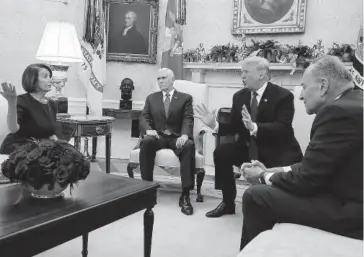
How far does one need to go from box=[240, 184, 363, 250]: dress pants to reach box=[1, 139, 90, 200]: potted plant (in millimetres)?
974

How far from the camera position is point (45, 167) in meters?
1.88

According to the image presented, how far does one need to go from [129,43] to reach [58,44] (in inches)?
59.6

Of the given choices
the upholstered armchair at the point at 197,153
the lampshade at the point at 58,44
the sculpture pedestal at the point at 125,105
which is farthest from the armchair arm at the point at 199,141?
the lampshade at the point at 58,44

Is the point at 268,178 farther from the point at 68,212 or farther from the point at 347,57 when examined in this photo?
the point at 347,57

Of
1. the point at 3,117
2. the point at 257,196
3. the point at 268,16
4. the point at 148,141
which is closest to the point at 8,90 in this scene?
the point at 3,117

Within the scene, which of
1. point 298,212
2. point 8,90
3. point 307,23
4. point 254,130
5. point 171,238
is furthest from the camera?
point 307,23

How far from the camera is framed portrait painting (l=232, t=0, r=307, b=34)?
4.94 metres

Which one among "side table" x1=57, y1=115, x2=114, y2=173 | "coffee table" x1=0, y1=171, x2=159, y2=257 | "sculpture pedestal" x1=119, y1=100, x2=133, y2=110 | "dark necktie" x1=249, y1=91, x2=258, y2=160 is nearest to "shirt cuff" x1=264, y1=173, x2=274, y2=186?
"coffee table" x1=0, y1=171, x2=159, y2=257

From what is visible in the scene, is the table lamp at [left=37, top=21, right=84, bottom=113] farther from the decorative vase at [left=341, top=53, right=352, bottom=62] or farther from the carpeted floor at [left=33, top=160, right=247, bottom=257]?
the decorative vase at [left=341, top=53, right=352, bottom=62]

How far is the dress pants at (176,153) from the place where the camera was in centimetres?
394

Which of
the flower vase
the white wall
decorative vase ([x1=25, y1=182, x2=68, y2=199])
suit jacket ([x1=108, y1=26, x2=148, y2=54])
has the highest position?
the white wall

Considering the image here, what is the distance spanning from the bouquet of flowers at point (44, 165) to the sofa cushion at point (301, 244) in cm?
94

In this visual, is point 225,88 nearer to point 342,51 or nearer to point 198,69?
point 198,69

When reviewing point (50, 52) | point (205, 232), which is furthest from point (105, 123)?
point (205, 232)
